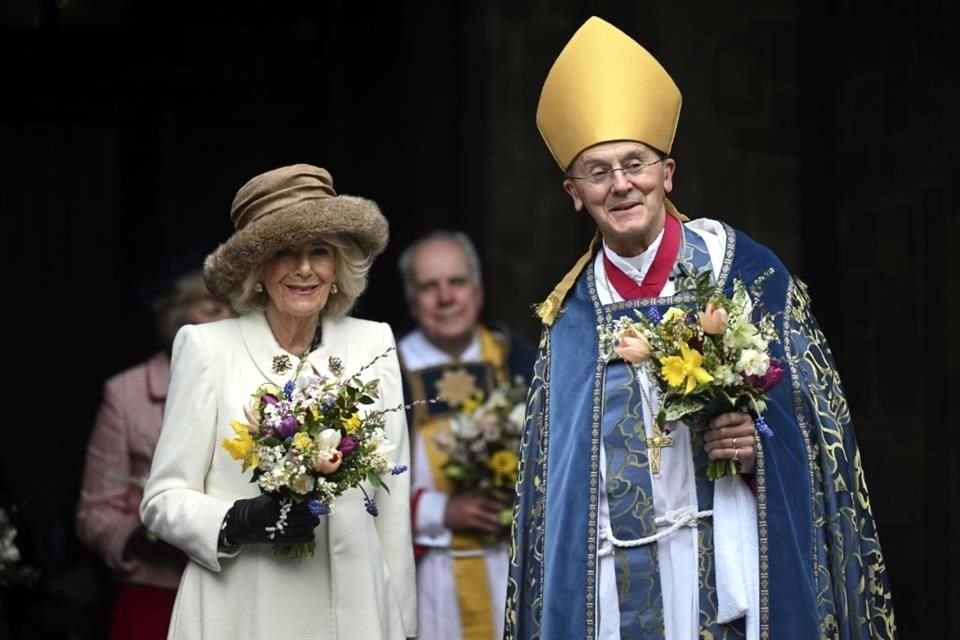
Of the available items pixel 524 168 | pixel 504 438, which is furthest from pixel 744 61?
pixel 504 438

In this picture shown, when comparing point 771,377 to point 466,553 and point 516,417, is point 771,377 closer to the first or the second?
point 516,417

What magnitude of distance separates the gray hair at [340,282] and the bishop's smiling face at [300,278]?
0.11ft

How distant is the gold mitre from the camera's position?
231 inches

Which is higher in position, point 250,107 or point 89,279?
point 250,107

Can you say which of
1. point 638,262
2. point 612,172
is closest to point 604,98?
point 612,172

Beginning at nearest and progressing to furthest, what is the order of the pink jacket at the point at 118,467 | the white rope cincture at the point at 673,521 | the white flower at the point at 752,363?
the white flower at the point at 752,363, the white rope cincture at the point at 673,521, the pink jacket at the point at 118,467

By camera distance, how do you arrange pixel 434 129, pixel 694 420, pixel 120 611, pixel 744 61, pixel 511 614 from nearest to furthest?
A: pixel 694 420, pixel 511 614, pixel 120 611, pixel 744 61, pixel 434 129

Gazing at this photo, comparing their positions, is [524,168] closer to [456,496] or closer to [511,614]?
[456,496]

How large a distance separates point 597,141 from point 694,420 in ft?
2.72

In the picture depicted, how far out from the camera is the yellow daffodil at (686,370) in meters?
5.41

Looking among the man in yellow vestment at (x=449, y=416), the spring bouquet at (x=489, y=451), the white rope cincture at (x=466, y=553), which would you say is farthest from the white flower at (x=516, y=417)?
the white rope cincture at (x=466, y=553)

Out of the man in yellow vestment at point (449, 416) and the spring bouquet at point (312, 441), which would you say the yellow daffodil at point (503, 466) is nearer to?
the man in yellow vestment at point (449, 416)

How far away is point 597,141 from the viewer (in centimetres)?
587

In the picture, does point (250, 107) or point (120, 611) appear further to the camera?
point (250, 107)
